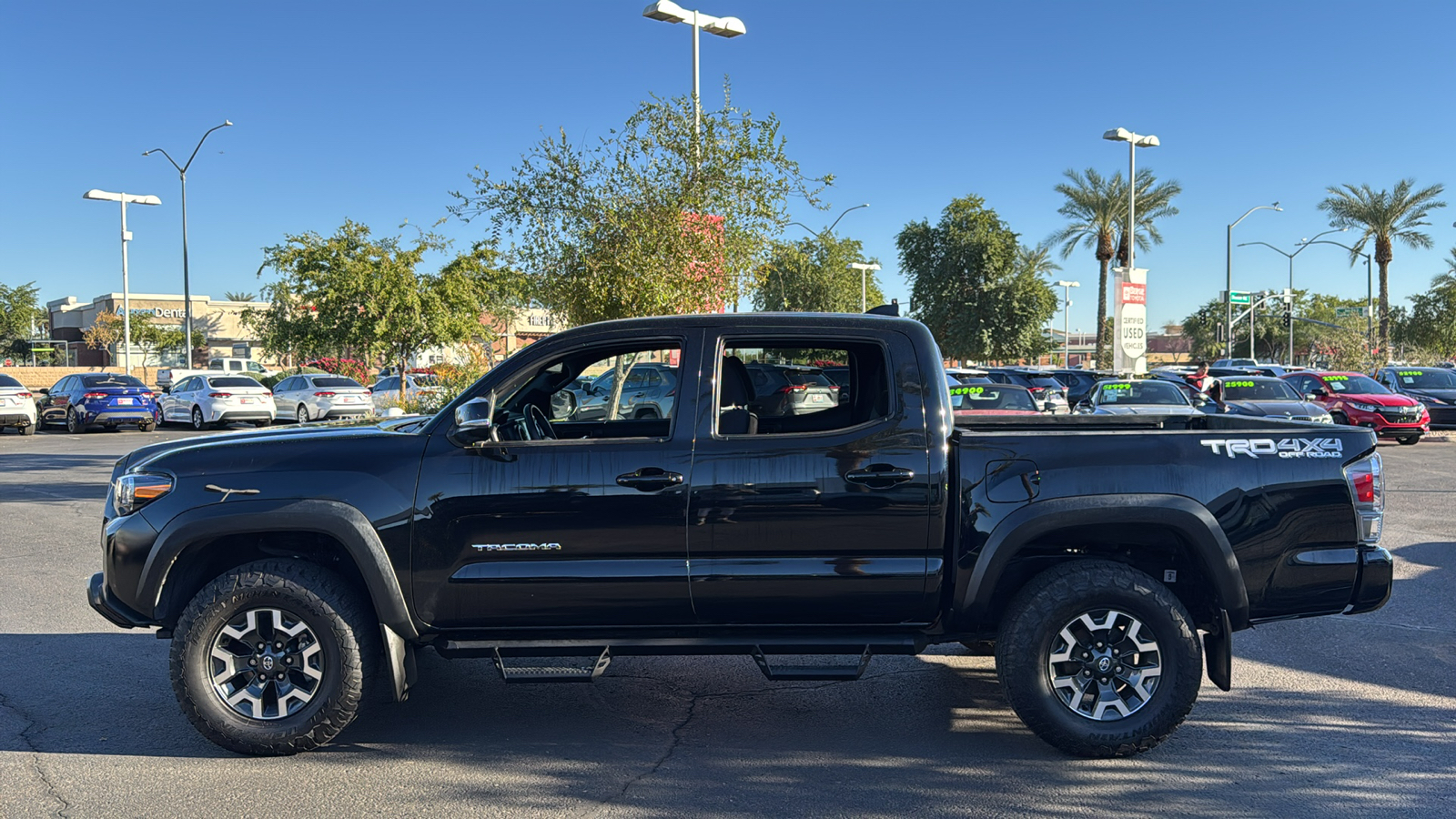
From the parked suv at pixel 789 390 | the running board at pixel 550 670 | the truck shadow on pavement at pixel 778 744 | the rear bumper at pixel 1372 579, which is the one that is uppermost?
the parked suv at pixel 789 390

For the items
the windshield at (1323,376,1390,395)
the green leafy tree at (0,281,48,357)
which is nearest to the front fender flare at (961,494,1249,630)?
the windshield at (1323,376,1390,395)

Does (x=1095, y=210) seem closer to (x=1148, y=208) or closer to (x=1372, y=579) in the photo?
(x=1148, y=208)

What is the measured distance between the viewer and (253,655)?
4.68m

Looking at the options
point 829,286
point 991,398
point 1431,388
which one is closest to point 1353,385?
point 1431,388

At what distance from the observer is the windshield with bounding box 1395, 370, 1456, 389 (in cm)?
2547

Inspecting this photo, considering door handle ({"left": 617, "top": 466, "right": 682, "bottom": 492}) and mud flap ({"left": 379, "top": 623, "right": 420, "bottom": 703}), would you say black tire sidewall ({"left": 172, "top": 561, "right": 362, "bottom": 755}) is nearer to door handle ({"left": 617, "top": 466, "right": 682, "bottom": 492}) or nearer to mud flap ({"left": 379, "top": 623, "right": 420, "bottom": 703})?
mud flap ({"left": 379, "top": 623, "right": 420, "bottom": 703})

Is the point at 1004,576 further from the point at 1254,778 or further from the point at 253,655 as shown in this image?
the point at 253,655

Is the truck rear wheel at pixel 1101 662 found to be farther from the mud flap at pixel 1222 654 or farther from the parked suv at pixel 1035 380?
the parked suv at pixel 1035 380

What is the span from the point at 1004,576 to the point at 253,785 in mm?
3276

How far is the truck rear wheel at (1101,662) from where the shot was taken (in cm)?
454

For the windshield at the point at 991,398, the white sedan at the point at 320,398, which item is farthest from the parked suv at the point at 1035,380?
the white sedan at the point at 320,398

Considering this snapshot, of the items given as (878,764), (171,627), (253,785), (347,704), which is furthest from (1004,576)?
(171,627)

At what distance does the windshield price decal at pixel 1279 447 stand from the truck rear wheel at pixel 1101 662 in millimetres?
639

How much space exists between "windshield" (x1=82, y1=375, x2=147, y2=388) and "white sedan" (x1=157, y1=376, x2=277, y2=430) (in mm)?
1163
